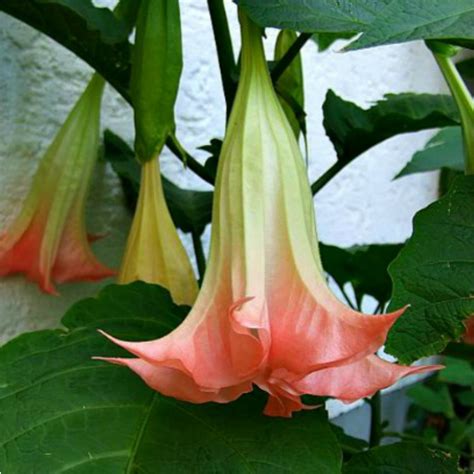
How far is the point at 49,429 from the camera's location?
0.39 metres

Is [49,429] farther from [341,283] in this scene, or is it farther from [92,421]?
[341,283]

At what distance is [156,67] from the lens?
0.51 m

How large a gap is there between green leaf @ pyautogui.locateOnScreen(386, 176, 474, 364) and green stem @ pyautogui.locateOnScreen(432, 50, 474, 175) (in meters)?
0.06

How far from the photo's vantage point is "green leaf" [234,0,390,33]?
0.35 m

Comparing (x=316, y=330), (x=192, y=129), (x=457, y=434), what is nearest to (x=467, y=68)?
(x=192, y=129)

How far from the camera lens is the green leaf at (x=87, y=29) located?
1.83 feet

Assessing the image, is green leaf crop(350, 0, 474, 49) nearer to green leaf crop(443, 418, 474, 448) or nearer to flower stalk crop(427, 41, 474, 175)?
flower stalk crop(427, 41, 474, 175)

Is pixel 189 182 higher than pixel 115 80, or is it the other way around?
pixel 115 80

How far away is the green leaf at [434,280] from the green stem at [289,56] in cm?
18

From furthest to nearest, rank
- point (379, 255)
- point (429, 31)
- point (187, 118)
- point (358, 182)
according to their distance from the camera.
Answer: point (358, 182), point (187, 118), point (379, 255), point (429, 31)

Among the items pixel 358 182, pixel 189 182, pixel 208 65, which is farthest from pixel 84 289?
pixel 358 182

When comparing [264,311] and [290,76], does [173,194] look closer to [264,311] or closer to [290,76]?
[290,76]

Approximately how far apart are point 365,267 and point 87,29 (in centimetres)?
34

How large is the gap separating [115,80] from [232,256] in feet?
0.93
